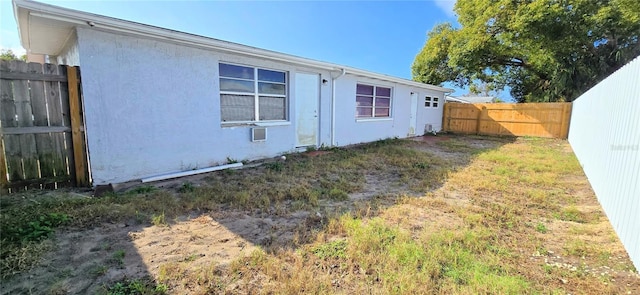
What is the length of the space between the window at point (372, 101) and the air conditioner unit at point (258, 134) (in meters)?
4.12

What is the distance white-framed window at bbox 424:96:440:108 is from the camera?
13923 mm

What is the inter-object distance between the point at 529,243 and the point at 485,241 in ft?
1.55

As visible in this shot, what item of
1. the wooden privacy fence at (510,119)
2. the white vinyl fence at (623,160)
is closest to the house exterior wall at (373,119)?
the wooden privacy fence at (510,119)

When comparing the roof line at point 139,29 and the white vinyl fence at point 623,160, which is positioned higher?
the roof line at point 139,29

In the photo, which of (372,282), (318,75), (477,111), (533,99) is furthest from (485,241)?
(533,99)

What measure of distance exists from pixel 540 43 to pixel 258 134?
13.9 meters

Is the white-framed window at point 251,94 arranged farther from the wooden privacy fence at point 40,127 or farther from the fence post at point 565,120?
the fence post at point 565,120

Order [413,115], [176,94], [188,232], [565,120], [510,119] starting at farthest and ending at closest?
[510,119]
[413,115]
[565,120]
[176,94]
[188,232]

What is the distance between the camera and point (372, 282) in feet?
7.16

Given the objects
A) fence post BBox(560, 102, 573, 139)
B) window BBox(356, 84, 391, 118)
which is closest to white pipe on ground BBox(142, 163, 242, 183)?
window BBox(356, 84, 391, 118)

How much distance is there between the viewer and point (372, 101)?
10.3 meters

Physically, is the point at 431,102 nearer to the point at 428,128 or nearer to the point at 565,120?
the point at 428,128

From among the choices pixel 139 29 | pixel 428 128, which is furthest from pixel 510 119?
pixel 139 29

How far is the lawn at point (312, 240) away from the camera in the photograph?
7.00 ft
